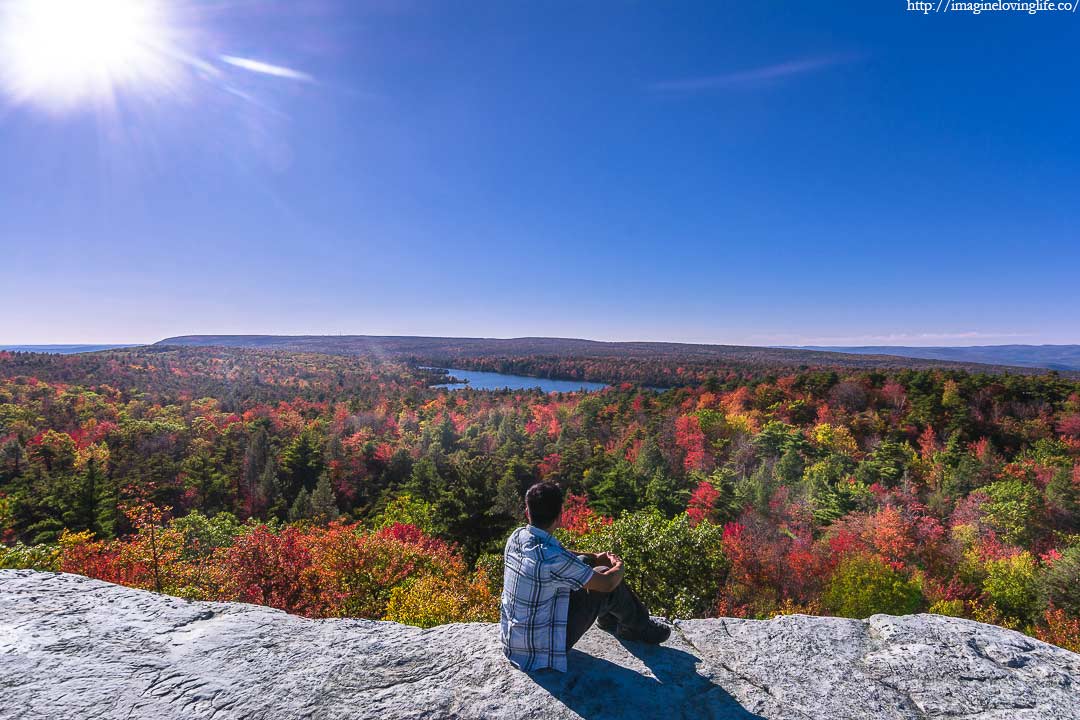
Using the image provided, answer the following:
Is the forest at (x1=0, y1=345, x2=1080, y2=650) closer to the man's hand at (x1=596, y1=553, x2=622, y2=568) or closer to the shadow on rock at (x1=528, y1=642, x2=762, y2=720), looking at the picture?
the shadow on rock at (x1=528, y1=642, x2=762, y2=720)

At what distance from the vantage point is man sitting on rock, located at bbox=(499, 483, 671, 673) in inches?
150

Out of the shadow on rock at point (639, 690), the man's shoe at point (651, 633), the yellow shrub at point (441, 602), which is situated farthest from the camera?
the yellow shrub at point (441, 602)

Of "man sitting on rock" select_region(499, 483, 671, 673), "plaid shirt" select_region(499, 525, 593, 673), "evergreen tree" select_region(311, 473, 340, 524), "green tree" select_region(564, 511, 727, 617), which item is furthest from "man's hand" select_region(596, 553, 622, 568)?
"evergreen tree" select_region(311, 473, 340, 524)

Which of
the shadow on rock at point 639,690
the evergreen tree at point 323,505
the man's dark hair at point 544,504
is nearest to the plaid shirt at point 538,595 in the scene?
the man's dark hair at point 544,504

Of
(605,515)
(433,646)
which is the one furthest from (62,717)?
(605,515)

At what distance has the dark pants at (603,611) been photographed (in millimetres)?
4094

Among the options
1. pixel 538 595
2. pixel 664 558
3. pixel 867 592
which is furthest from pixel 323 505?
pixel 538 595

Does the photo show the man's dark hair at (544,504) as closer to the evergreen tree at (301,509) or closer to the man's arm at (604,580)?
the man's arm at (604,580)

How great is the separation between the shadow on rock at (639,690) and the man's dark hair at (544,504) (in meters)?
1.46

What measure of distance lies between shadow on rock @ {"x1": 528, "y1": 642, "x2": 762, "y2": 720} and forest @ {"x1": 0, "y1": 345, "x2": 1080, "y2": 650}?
12.6 m

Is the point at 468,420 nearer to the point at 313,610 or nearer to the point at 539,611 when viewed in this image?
the point at 313,610

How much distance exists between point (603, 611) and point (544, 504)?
155 cm

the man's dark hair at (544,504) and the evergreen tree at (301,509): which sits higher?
the man's dark hair at (544,504)

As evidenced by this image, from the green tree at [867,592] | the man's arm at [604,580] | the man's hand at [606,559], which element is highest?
the man's arm at [604,580]
